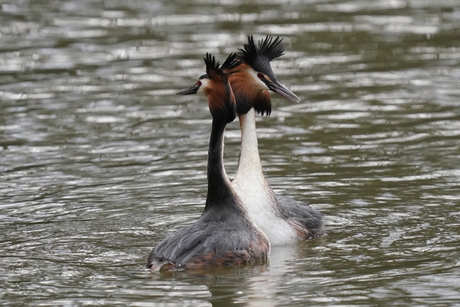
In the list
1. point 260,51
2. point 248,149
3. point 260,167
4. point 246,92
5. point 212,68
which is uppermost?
point 260,51

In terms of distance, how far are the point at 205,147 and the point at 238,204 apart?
13.0ft

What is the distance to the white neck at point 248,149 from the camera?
397 inches

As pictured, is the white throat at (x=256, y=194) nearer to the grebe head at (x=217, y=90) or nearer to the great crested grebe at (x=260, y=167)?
the great crested grebe at (x=260, y=167)

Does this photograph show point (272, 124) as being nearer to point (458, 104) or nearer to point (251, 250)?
point (458, 104)

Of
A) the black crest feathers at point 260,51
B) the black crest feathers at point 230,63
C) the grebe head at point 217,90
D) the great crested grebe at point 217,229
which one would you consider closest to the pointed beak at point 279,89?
the black crest feathers at point 260,51

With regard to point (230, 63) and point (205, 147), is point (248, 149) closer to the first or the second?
point (230, 63)

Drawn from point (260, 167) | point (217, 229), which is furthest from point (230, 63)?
point (217, 229)

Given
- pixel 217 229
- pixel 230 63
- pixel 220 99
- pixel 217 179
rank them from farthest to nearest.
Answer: pixel 230 63, pixel 217 179, pixel 220 99, pixel 217 229

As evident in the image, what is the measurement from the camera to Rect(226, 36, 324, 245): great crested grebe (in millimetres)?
9852

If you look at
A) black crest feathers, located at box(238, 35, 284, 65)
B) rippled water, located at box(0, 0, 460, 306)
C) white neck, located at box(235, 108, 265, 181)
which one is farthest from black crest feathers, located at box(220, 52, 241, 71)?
rippled water, located at box(0, 0, 460, 306)

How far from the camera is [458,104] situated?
48.2 ft

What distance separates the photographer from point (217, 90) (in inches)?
358

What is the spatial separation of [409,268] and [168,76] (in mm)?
8486

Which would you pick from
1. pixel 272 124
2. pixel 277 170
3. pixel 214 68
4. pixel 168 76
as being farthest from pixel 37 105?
pixel 214 68
